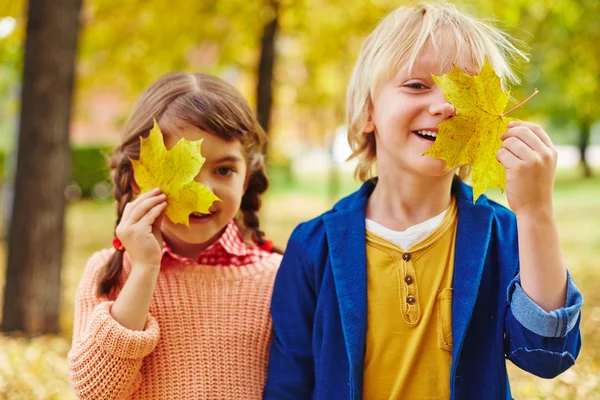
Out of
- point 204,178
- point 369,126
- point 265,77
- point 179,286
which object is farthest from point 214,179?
point 265,77

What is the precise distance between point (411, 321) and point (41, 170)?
147 inches

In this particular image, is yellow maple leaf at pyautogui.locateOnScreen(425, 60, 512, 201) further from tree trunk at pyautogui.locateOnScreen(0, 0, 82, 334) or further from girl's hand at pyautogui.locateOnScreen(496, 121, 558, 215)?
tree trunk at pyautogui.locateOnScreen(0, 0, 82, 334)

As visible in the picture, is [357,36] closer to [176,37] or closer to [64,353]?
[176,37]

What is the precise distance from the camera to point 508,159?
1.55 m

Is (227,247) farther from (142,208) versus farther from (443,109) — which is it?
(443,109)

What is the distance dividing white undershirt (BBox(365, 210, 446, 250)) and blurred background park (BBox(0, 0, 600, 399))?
0.91 metres

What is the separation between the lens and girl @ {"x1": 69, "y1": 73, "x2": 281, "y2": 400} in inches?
73.5

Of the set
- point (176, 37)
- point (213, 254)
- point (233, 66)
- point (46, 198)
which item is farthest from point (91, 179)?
point (213, 254)

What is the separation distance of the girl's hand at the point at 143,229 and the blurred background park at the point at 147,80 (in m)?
0.73

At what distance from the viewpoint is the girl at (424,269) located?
62.3 inches

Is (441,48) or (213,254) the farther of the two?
(213,254)

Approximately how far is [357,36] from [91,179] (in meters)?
12.3

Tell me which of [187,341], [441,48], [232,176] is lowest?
[187,341]

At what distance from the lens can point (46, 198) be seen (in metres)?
4.75
